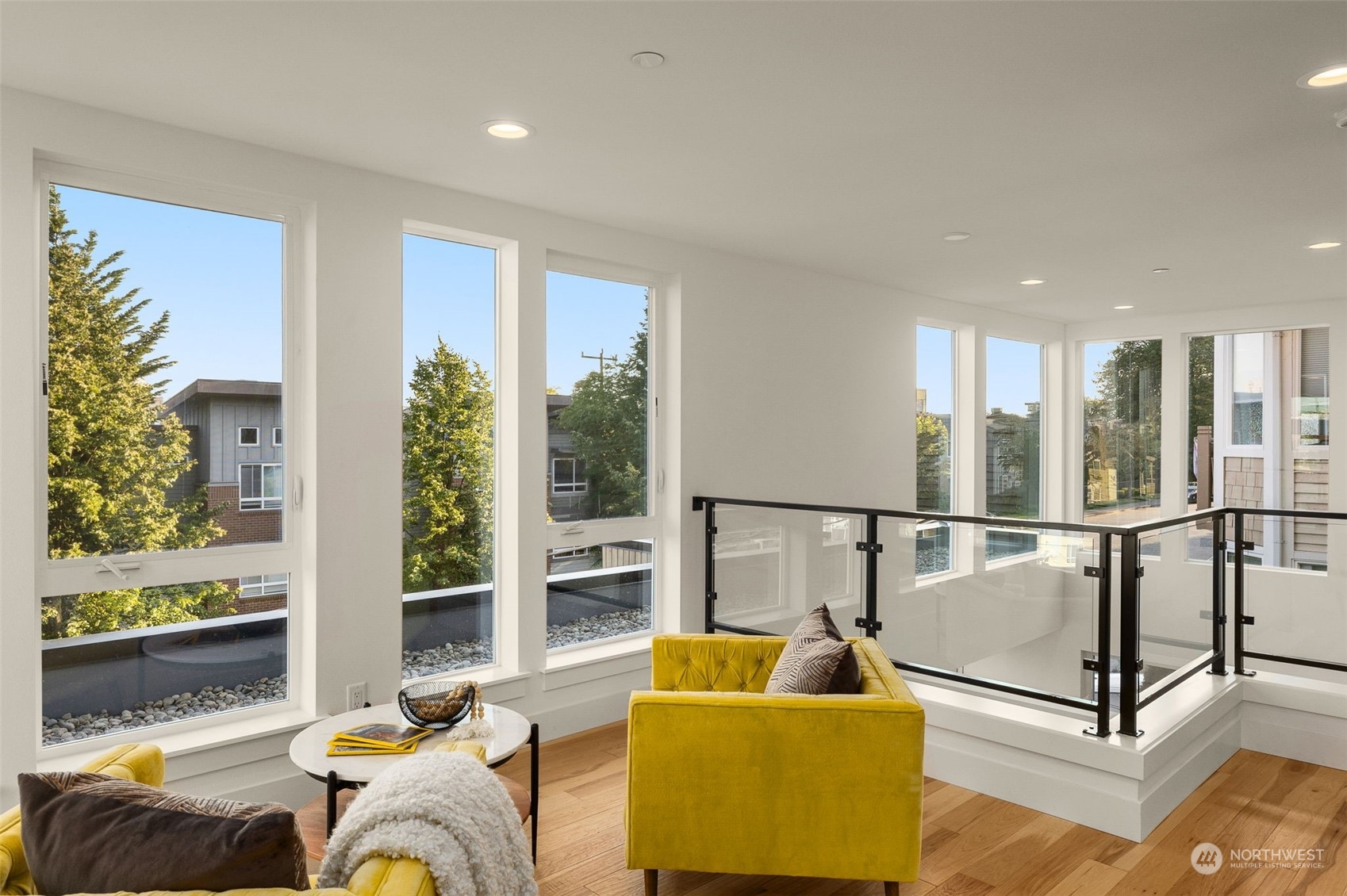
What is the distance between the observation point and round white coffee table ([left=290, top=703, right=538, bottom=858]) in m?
2.21

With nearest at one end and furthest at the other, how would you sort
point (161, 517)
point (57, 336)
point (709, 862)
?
point (709, 862) < point (57, 336) < point (161, 517)

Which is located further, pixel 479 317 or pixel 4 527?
pixel 479 317

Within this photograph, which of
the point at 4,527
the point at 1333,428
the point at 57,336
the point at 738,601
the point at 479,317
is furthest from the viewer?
the point at 1333,428

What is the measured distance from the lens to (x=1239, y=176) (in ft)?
10.6

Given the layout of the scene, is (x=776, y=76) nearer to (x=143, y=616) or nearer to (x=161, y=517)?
(x=161, y=517)

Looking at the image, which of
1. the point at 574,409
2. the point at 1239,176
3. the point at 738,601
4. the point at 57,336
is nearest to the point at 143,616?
the point at 57,336

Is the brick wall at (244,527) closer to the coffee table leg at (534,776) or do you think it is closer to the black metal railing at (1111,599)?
the coffee table leg at (534,776)

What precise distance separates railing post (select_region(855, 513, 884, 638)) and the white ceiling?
145 centimetres

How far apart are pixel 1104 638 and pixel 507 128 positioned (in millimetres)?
2859

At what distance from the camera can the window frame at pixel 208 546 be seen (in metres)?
2.66

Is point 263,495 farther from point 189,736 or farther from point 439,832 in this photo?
point 439,832

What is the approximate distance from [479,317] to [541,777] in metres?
2.04

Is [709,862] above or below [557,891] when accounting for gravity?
above

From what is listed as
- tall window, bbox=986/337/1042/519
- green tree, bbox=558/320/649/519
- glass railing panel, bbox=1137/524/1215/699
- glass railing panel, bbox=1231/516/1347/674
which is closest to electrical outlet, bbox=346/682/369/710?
green tree, bbox=558/320/649/519
